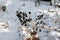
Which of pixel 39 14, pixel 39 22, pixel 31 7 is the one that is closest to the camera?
pixel 39 22

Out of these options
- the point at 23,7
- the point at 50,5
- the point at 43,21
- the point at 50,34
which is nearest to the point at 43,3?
the point at 50,5

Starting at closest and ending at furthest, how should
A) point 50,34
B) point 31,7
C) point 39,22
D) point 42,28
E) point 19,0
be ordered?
point 50,34, point 42,28, point 39,22, point 31,7, point 19,0

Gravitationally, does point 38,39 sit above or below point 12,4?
below

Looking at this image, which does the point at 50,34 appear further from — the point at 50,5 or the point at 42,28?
the point at 50,5

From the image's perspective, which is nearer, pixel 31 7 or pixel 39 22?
pixel 39 22

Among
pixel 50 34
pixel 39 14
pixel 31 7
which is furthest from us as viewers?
pixel 31 7

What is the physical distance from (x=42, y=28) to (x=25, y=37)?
43.3 inches

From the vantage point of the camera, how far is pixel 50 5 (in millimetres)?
10648

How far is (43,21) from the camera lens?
28.9ft

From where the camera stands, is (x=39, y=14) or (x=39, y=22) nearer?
(x=39, y=22)

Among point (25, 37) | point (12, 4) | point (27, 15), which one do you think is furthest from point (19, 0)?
point (25, 37)

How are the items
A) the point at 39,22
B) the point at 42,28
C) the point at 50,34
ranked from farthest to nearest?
the point at 39,22 → the point at 42,28 → the point at 50,34

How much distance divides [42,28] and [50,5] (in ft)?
8.97

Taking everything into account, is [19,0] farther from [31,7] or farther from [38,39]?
[38,39]
